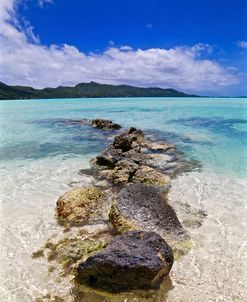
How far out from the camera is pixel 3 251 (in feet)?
26.6

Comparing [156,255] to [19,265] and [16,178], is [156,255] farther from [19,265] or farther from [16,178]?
[16,178]

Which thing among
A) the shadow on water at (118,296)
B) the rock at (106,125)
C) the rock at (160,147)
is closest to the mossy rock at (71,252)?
the shadow on water at (118,296)

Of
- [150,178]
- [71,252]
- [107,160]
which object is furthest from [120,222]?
[107,160]

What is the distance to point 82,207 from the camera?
400 inches

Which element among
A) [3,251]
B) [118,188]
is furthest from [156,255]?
[118,188]

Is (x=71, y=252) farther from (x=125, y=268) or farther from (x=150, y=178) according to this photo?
(x=150, y=178)

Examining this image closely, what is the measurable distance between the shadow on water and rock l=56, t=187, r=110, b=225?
327 cm

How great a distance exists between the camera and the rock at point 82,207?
32.0 feet

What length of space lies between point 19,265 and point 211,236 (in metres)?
4.99

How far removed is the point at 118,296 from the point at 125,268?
1.73ft

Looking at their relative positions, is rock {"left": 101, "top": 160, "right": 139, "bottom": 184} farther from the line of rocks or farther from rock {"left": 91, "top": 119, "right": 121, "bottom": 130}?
rock {"left": 91, "top": 119, "right": 121, "bottom": 130}

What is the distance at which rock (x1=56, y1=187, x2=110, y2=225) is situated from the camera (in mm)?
9742

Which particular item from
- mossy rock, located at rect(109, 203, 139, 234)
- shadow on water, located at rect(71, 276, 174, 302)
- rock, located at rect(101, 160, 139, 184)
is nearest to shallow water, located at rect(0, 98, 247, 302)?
shadow on water, located at rect(71, 276, 174, 302)

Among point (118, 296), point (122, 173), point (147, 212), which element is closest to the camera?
point (118, 296)
